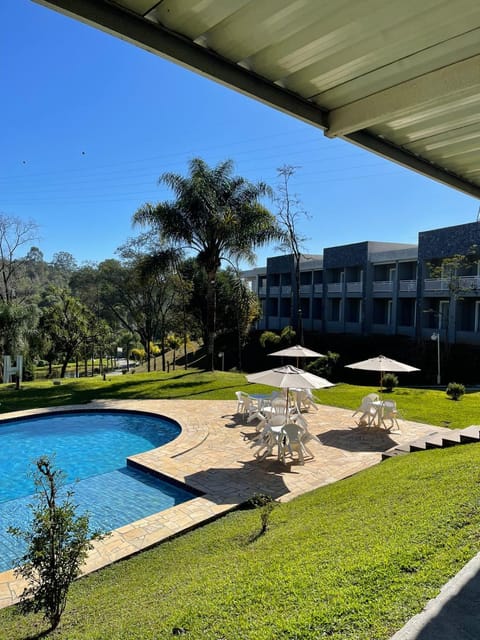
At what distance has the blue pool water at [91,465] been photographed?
7.14 m

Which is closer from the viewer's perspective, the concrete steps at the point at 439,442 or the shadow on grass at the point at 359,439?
the concrete steps at the point at 439,442

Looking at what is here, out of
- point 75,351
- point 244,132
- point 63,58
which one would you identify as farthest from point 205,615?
point 75,351

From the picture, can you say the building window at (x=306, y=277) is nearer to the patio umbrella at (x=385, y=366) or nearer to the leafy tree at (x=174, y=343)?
the leafy tree at (x=174, y=343)

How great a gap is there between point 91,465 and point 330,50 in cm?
1007

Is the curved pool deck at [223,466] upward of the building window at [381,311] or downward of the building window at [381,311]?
downward

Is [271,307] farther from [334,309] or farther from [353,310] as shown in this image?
[353,310]

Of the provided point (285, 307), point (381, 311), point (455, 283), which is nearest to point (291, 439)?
point (455, 283)

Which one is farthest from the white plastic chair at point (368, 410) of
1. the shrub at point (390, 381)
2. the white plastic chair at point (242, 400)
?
the shrub at point (390, 381)

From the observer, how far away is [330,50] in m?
2.50

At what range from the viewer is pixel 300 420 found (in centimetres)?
977

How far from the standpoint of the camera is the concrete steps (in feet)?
27.3

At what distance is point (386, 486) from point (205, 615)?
142 inches

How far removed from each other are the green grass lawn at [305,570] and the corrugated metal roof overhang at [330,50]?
3458 millimetres

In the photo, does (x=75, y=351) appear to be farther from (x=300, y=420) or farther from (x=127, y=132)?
(x=300, y=420)
